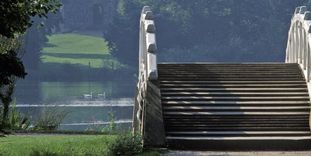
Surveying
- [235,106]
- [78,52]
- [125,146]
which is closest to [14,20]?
[125,146]

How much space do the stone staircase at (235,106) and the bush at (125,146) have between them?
1384mm

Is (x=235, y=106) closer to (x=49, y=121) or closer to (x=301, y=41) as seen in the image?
(x=301, y=41)

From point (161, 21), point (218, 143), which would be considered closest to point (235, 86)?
point (218, 143)

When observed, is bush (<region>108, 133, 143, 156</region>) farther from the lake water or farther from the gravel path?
the lake water

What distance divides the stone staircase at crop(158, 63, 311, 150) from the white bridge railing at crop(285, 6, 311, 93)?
0.33 metres

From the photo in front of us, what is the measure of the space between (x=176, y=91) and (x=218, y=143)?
9.10 feet

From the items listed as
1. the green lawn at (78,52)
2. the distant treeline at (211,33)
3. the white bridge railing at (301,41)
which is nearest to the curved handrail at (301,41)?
the white bridge railing at (301,41)

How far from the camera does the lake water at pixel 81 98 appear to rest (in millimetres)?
74250

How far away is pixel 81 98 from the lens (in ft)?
290

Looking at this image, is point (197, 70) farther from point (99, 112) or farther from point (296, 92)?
point (99, 112)

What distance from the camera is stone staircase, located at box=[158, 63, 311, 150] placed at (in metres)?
16.5

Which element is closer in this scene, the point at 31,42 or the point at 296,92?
the point at 296,92

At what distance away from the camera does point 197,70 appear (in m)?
20.1

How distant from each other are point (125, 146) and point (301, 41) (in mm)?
7747
